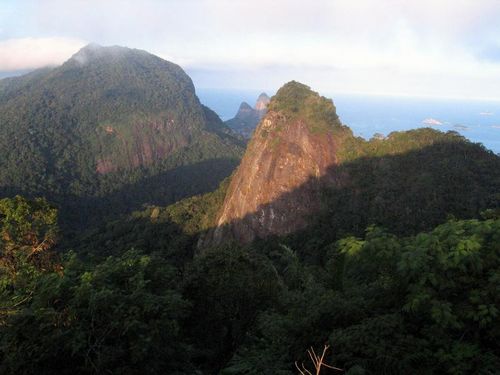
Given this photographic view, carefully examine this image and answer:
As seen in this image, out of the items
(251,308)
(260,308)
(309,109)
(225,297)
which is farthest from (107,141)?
(260,308)

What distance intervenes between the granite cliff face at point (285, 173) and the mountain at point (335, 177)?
11 centimetres

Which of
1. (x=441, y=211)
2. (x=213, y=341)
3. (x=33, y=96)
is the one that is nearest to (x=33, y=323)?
(x=213, y=341)

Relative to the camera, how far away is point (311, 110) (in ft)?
155

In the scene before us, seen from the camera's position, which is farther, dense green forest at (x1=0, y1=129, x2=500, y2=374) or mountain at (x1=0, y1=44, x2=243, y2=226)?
mountain at (x1=0, y1=44, x2=243, y2=226)

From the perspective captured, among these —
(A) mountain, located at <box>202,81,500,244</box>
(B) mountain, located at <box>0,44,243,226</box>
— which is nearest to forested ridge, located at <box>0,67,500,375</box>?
(A) mountain, located at <box>202,81,500,244</box>

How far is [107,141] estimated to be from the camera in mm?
137125

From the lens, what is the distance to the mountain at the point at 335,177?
116 ft

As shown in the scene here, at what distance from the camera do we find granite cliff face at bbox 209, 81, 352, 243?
43938mm

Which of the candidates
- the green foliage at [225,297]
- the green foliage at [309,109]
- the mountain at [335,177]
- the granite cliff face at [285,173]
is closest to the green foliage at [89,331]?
the green foliage at [225,297]

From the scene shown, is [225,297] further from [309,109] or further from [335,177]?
A: [309,109]

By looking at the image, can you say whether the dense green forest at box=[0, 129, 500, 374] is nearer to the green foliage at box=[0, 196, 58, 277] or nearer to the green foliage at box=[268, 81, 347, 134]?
the green foliage at box=[0, 196, 58, 277]

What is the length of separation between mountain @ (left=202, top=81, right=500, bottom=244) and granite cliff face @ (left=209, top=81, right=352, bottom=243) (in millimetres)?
114

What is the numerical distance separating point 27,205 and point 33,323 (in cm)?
580

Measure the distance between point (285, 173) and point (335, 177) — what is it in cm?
563
